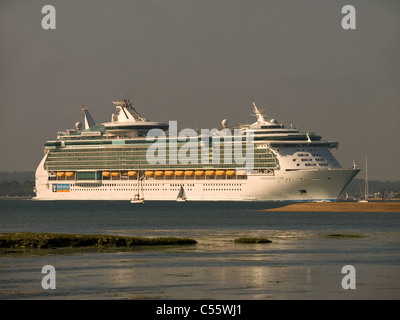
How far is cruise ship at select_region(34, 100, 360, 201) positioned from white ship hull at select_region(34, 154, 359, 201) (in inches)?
6.4

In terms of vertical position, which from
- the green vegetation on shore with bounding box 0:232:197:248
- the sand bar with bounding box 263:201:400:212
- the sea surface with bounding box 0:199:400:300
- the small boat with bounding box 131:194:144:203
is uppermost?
the green vegetation on shore with bounding box 0:232:197:248

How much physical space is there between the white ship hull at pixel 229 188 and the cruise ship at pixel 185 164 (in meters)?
0.16

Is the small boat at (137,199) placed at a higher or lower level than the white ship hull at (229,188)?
lower

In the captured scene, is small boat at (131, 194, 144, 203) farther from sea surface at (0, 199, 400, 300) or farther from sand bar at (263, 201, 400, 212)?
sea surface at (0, 199, 400, 300)

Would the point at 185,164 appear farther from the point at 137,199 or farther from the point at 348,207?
the point at 348,207

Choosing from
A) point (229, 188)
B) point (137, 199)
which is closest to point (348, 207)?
point (229, 188)

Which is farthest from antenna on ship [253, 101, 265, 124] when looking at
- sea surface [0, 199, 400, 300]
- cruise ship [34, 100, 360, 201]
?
sea surface [0, 199, 400, 300]

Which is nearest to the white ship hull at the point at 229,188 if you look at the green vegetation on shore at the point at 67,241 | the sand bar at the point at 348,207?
the sand bar at the point at 348,207

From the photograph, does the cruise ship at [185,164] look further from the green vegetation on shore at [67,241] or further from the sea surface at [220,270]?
the green vegetation on shore at [67,241]

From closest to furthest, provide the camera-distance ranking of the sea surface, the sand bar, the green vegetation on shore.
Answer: the sea surface
the green vegetation on shore
the sand bar

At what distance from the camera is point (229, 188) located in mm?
153500

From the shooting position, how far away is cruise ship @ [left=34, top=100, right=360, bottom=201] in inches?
5758

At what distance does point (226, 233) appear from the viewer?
71375mm

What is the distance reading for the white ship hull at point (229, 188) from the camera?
474ft
